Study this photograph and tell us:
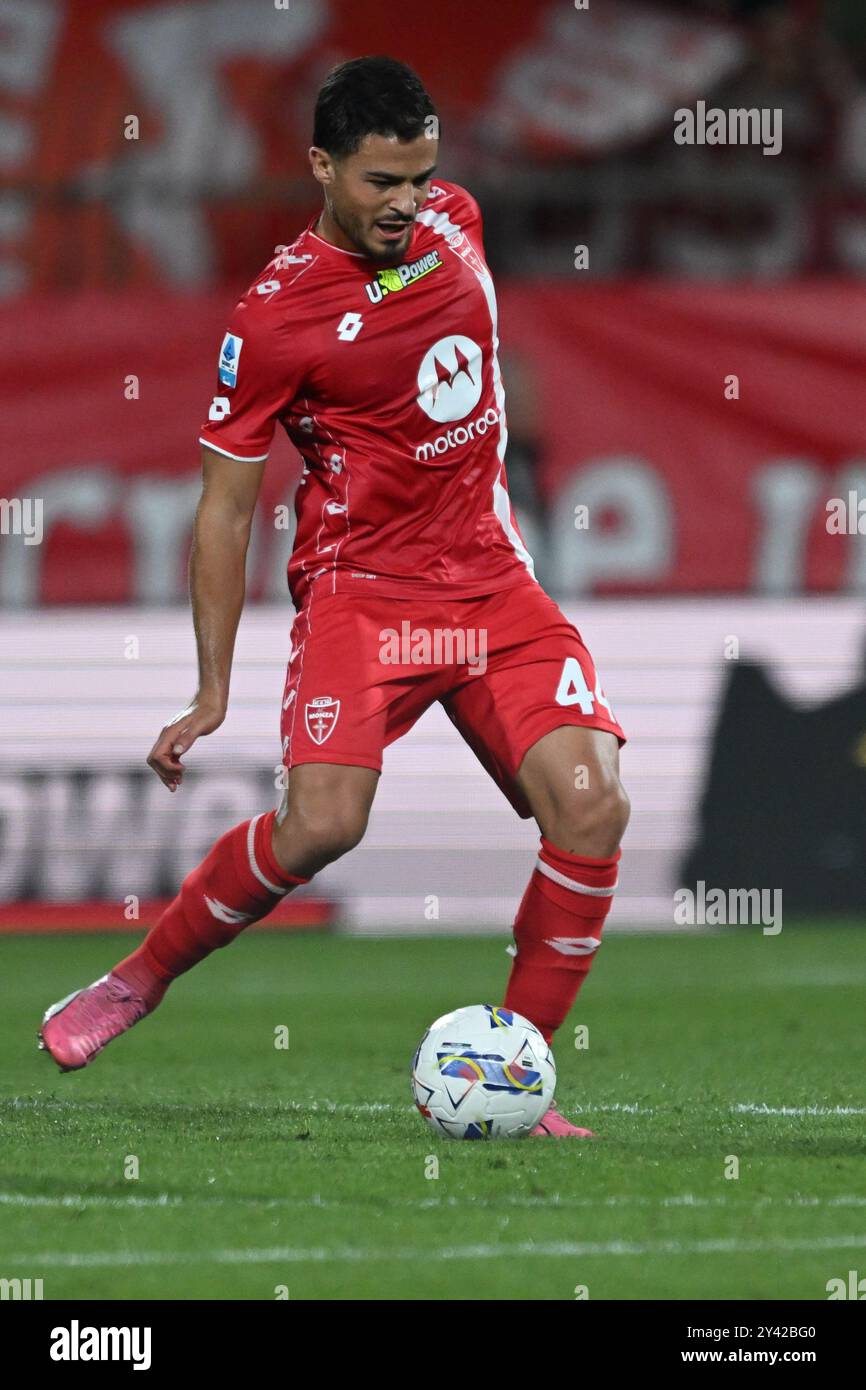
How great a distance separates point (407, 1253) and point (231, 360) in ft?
7.10

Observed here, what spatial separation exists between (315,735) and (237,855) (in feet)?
1.10

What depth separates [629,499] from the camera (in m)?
10.6

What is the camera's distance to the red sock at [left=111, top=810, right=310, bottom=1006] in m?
4.99

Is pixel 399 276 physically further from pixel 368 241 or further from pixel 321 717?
pixel 321 717

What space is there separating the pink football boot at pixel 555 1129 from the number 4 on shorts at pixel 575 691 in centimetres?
85

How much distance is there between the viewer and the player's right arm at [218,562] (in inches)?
196

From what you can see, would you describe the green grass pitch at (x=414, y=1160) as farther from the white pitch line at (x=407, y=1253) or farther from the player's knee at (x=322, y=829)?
the player's knee at (x=322, y=829)

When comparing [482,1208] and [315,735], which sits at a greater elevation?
[315,735]

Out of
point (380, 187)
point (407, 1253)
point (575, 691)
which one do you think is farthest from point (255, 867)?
point (407, 1253)

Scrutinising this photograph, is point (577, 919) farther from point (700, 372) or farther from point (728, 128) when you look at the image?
point (728, 128)

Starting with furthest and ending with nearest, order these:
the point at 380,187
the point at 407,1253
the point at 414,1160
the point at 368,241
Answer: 1. the point at 368,241
2. the point at 380,187
3. the point at 414,1160
4. the point at 407,1253

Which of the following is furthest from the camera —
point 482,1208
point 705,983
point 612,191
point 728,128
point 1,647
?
point 728,128

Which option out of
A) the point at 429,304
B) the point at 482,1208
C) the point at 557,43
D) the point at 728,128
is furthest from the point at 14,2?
the point at 482,1208

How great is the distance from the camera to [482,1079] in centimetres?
A: 457
